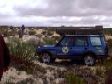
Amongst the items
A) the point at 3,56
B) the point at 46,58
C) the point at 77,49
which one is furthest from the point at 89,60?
the point at 3,56

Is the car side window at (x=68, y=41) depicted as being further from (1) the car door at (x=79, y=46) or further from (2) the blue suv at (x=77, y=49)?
(1) the car door at (x=79, y=46)

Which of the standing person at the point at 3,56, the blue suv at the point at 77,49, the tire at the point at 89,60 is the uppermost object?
the standing person at the point at 3,56

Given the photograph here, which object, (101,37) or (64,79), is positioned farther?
(101,37)

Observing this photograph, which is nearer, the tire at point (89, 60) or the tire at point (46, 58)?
the tire at point (89, 60)

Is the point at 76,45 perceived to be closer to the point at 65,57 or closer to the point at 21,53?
the point at 65,57

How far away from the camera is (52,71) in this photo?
19891 mm

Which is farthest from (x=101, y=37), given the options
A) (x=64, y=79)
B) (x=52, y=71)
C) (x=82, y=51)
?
(x=64, y=79)

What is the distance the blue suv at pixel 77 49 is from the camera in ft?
78.1

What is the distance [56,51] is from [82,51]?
129cm

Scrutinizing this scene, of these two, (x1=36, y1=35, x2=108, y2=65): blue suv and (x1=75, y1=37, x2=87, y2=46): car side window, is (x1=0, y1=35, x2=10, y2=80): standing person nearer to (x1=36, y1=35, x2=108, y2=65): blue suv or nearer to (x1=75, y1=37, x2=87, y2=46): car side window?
(x1=36, y1=35, x2=108, y2=65): blue suv

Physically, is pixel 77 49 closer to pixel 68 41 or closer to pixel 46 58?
pixel 68 41

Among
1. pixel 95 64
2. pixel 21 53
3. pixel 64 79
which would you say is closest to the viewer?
pixel 64 79

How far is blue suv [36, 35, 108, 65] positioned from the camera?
23.8 meters

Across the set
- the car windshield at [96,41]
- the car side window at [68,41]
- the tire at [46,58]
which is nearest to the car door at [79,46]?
the car side window at [68,41]
